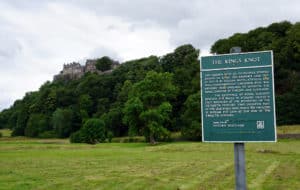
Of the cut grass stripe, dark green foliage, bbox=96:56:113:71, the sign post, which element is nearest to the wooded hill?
the cut grass stripe

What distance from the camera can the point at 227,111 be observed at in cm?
912

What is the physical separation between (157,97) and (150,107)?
7.65ft

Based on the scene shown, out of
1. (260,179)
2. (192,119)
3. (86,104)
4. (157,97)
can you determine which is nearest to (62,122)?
(86,104)

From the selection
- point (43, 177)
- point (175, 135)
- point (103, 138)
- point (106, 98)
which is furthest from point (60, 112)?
point (43, 177)

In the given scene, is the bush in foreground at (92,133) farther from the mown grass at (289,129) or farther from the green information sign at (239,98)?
the green information sign at (239,98)

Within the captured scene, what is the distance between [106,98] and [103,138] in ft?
123

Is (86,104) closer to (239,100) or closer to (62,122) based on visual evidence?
(62,122)

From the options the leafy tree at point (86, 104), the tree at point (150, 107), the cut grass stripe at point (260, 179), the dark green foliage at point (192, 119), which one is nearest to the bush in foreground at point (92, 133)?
the tree at point (150, 107)

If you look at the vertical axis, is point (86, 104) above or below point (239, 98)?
above

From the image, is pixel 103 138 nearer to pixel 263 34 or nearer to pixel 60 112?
pixel 60 112

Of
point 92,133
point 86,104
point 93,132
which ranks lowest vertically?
point 92,133

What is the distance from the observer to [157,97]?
2872 inches

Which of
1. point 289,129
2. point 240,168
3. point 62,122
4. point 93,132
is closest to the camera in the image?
point 240,168

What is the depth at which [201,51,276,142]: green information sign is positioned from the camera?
8906 mm
